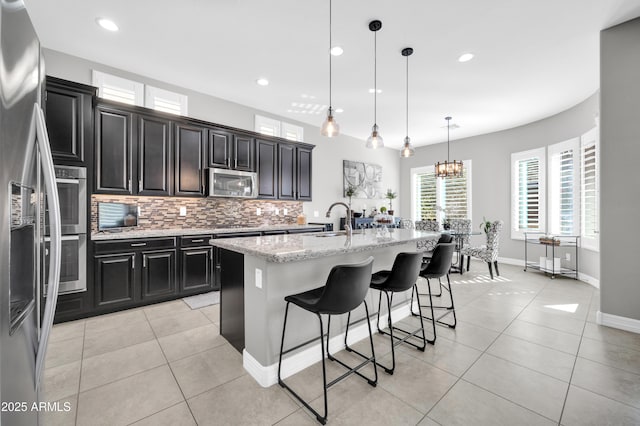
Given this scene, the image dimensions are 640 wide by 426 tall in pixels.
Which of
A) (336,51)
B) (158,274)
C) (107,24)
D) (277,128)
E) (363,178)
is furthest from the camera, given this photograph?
(363,178)

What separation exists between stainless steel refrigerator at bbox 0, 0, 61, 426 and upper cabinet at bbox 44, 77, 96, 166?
2357 mm

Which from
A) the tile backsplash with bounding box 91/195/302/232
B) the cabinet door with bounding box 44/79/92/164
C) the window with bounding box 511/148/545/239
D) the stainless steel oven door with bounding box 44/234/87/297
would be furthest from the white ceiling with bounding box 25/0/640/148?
the stainless steel oven door with bounding box 44/234/87/297

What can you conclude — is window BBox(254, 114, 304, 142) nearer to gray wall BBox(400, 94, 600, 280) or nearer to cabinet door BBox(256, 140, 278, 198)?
cabinet door BBox(256, 140, 278, 198)

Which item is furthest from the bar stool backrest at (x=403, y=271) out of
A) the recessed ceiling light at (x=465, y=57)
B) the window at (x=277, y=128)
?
the window at (x=277, y=128)

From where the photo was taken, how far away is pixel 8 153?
83 cm

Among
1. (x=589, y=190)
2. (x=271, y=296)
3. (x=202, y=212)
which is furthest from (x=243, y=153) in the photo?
(x=589, y=190)

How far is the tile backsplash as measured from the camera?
3.84 meters

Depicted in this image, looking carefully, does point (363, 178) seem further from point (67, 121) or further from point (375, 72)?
point (67, 121)

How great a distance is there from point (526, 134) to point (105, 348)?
310 inches

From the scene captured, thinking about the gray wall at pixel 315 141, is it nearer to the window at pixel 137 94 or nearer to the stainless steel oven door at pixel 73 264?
the window at pixel 137 94

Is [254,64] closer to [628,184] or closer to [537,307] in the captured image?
[628,184]

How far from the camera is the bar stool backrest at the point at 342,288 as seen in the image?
1.64 meters

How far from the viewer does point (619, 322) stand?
2842 mm

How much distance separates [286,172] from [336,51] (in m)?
2.38
